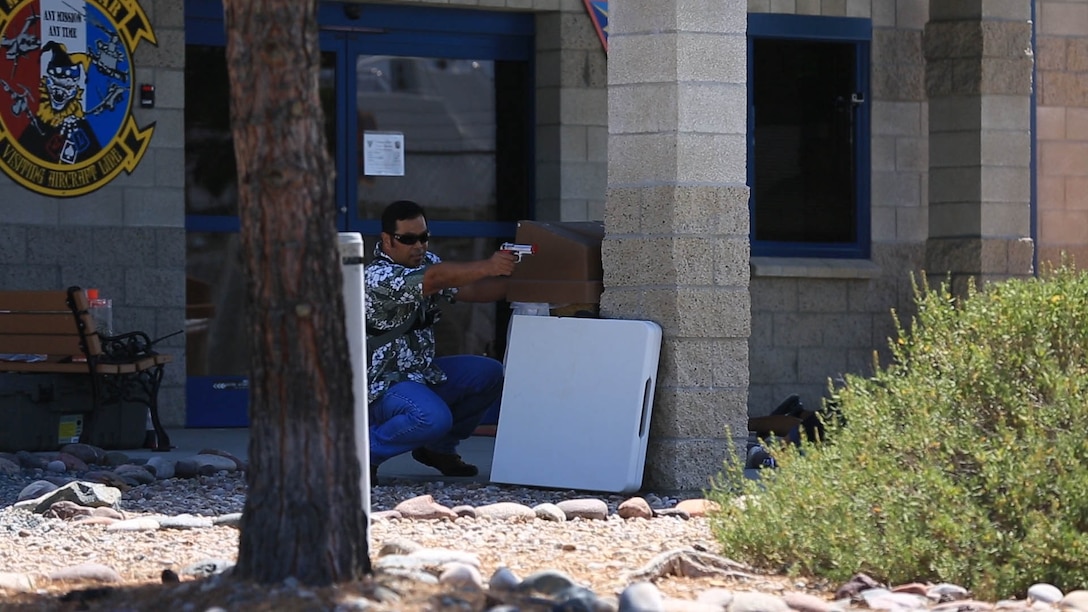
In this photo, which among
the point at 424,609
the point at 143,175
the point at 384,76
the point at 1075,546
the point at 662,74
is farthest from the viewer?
the point at 384,76

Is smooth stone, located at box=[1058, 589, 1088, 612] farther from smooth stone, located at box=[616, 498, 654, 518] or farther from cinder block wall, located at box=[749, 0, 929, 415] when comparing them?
cinder block wall, located at box=[749, 0, 929, 415]

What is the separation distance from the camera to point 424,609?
4.88 metres

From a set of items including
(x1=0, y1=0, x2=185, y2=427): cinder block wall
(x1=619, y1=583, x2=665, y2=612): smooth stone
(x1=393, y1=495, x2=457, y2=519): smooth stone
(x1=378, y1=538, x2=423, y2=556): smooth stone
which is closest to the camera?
(x1=619, y1=583, x2=665, y2=612): smooth stone

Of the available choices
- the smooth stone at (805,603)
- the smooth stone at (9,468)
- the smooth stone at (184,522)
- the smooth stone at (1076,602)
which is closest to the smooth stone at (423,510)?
the smooth stone at (184,522)

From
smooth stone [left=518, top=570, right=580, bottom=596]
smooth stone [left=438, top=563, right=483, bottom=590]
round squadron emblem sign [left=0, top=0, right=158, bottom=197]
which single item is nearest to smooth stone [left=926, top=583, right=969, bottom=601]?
smooth stone [left=518, top=570, right=580, bottom=596]

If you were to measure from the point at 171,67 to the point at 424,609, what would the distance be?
685 cm

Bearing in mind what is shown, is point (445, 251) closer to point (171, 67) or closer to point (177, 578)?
point (171, 67)

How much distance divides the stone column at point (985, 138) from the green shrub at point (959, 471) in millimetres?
5511

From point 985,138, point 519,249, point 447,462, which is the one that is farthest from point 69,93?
point 985,138

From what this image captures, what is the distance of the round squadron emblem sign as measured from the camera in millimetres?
10719

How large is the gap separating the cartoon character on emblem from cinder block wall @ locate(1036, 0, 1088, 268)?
21.0 ft

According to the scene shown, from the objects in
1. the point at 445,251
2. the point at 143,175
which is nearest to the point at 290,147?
the point at 143,175

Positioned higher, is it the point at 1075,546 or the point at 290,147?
the point at 290,147

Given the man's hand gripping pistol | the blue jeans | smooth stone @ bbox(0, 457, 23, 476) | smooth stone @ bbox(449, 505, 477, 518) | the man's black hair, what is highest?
the man's black hair
